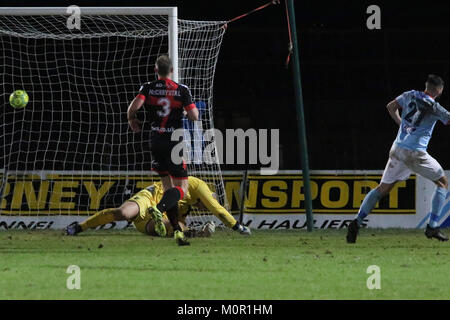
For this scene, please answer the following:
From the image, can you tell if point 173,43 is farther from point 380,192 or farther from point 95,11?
point 380,192

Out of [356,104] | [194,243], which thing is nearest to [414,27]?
[356,104]

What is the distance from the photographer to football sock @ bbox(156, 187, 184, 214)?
11.2m

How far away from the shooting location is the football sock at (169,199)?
11.2m

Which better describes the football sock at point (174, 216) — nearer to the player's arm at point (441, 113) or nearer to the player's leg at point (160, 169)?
the player's leg at point (160, 169)

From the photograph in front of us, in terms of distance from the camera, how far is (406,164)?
39.8 ft

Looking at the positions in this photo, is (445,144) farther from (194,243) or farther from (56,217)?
(194,243)

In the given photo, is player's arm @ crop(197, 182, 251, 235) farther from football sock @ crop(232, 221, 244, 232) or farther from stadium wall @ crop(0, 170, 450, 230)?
stadium wall @ crop(0, 170, 450, 230)

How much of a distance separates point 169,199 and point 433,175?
10.7 ft

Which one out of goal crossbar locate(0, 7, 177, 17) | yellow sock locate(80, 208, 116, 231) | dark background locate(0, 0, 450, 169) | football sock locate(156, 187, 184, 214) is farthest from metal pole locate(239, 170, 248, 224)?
dark background locate(0, 0, 450, 169)

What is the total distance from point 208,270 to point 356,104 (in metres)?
22.7

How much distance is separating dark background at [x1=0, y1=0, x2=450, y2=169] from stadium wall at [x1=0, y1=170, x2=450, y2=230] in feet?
44.4

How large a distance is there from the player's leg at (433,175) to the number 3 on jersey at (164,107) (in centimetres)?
299

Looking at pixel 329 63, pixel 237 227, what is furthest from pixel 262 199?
pixel 329 63

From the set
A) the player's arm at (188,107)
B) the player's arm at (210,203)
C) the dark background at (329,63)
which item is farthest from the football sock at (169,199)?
the dark background at (329,63)
